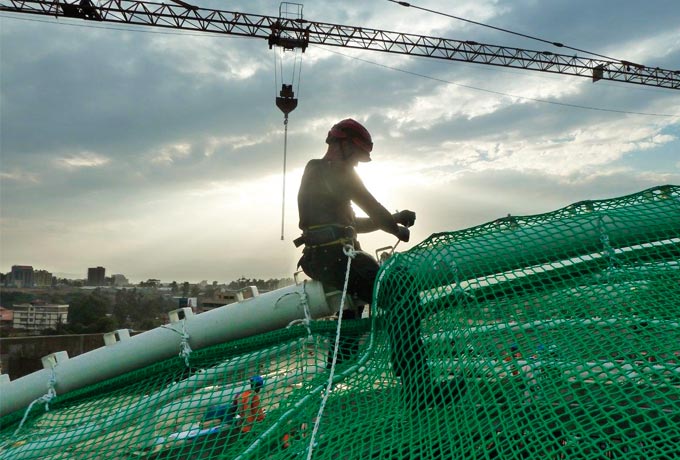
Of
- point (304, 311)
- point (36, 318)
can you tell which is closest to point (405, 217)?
point (304, 311)

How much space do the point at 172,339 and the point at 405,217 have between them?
5.79ft

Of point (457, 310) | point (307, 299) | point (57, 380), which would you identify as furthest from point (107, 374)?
point (457, 310)

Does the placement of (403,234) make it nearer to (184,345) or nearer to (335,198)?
(335,198)

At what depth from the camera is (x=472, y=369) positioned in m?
2.25

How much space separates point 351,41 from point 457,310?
4919 centimetres

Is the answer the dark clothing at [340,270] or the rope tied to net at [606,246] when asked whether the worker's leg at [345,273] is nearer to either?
the dark clothing at [340,270]

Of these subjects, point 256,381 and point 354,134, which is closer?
point 256,381

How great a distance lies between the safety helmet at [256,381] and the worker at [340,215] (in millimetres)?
557

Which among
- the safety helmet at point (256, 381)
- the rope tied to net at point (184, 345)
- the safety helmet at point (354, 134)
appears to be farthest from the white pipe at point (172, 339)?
the safety helmet at point (354, 134)

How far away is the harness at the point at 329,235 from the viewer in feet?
11.5

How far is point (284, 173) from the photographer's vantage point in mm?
22125

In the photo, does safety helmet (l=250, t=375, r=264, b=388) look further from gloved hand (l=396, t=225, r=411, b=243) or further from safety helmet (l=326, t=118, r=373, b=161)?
safety helmet (l=326, t=118, r=373, b=161)

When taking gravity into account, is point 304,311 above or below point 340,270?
below

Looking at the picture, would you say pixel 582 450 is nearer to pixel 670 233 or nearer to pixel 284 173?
pixel 670 233
